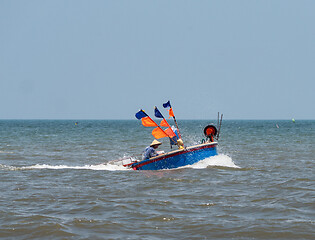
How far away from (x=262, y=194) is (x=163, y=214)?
3.40m

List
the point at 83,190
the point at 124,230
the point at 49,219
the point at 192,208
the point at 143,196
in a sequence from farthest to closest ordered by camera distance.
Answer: the point at 83,190, the point at 143,196, the point at 192,208, the point at 49,219, the point at 124,230

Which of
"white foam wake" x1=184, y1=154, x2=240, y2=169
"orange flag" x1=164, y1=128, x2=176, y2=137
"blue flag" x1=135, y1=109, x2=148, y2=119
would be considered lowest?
"white foam wake" x1=184, y1=154, x2=240, y2=169

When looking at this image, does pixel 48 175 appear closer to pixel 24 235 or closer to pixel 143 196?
pixel 143 196

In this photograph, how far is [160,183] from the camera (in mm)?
12977

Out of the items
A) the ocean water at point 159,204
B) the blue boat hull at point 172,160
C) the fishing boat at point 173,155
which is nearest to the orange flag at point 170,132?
the fishing boat at point 173,155

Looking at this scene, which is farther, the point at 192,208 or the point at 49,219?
the point at 192,208

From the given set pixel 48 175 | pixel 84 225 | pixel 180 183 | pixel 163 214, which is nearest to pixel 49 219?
pixel 84 225

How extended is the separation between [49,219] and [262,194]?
5599 mm

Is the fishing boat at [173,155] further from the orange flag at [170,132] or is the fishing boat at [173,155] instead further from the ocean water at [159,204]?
the ocean water at [159,204]

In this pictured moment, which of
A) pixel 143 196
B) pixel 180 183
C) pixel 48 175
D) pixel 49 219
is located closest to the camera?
pixel 49 219

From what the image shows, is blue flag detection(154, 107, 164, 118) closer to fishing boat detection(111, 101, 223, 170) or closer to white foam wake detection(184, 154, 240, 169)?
fishing boat detection(111, 101, 223, 170)

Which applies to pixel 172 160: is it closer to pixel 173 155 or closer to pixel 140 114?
pixel 173 155

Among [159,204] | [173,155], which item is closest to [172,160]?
[173,155]

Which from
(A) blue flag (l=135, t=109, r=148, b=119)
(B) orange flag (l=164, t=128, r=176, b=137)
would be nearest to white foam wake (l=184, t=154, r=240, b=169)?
(B) orange flag (l=164, t=128, r=176, b=137)
